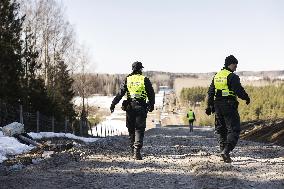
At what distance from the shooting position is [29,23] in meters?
45.1

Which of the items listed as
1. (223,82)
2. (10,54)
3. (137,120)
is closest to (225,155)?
(223,82)

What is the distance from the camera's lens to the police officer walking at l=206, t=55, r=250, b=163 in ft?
29.5

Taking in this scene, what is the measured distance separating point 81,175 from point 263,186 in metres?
2.55

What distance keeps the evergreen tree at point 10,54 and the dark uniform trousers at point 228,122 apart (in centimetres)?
2426

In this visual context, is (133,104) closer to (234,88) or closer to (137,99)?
(137,99)

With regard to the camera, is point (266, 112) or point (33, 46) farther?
point (266, 112)

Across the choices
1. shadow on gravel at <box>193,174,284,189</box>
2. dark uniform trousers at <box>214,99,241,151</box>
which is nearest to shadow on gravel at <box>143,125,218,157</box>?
dark uniform trousers at <box>214,99,241,151</box>

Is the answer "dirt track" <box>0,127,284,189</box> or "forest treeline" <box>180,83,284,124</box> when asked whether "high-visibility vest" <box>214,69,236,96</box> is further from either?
"forest treeline" <box>180,83,284,124</box>

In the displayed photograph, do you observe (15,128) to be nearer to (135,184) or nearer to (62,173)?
(62,173)

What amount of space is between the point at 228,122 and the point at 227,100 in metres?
0.40

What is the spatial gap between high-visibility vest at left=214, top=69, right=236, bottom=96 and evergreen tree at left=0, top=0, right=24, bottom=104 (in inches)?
957

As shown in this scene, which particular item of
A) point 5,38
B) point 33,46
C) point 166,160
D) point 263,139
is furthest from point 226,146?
point 33,46

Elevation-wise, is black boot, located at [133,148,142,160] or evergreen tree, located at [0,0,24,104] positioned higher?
evergreen tree, located at [0,0,24,104]

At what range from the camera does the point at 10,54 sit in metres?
34.6
